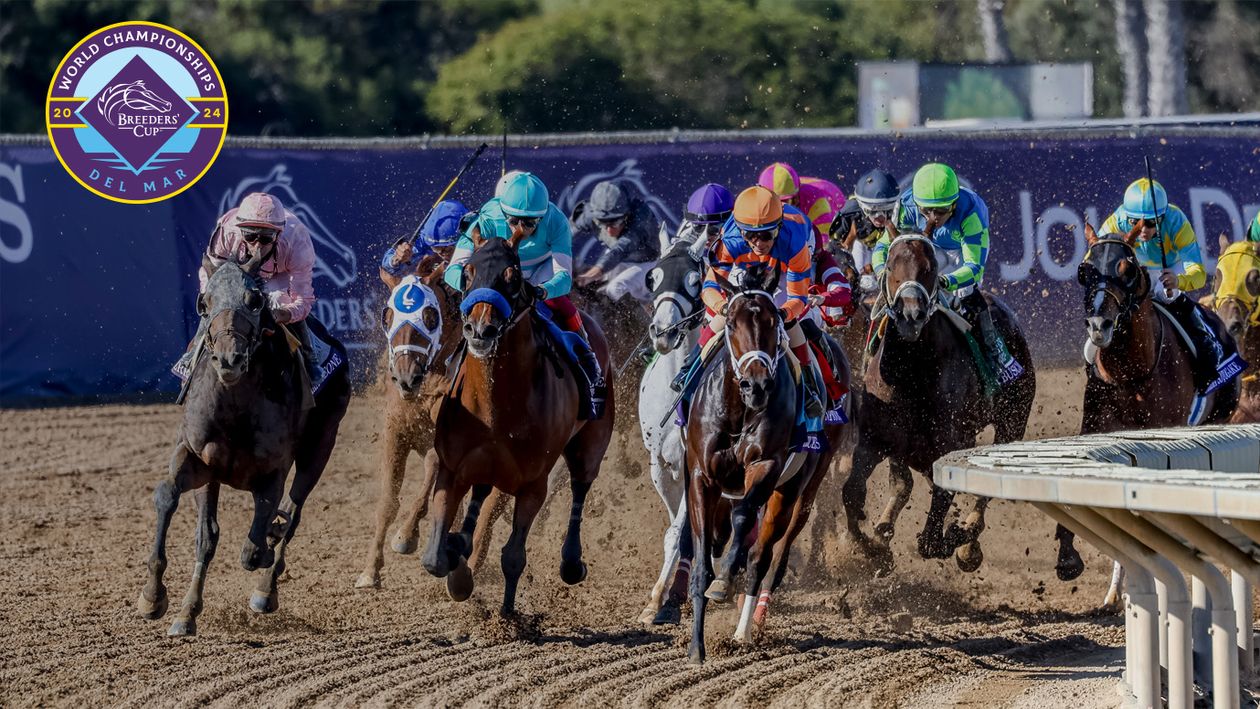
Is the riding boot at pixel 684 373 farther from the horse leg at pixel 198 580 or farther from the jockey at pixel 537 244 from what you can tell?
the horse leg at pixel 198 580

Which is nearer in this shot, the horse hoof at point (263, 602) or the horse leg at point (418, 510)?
the horse hoof at point (263, 602)

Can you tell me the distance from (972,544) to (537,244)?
108 inches

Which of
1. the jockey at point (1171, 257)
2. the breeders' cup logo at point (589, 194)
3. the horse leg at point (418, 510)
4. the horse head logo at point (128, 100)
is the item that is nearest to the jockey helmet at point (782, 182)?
the jockey at point (1171, 257)

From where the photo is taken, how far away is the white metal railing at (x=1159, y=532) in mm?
Result: 4766

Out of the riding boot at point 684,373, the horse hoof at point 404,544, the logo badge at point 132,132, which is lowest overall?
the horse hoof at point 404,544

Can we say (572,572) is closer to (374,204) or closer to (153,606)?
(153,606)

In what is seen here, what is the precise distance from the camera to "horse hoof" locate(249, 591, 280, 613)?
805cm

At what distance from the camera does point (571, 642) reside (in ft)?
25.4

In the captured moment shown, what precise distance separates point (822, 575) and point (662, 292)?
7.26 feet

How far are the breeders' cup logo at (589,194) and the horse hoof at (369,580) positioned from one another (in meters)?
6.32

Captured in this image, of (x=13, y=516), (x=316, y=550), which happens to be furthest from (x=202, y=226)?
(x=316, y=550)

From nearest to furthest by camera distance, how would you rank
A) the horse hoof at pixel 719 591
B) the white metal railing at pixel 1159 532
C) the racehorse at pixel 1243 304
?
the white metal railing at pixel 1159 532, the horse hoof at pixel 719 591, the racehorse at pixel 1243 304

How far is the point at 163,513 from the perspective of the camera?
7.63 metres

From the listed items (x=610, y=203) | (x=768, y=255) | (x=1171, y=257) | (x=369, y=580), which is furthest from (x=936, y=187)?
(x=369, y=580)
